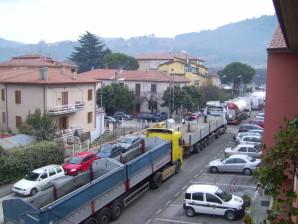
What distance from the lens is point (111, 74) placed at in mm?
68062

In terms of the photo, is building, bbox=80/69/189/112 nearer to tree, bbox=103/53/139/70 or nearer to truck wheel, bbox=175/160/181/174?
tree, bbox=103/53/139/70

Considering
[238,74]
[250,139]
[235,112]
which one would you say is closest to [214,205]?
[250,139]

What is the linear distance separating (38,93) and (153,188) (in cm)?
1669

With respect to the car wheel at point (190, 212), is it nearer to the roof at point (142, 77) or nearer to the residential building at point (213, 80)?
the roof at point (142, 77)

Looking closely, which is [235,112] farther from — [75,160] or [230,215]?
[230,215]

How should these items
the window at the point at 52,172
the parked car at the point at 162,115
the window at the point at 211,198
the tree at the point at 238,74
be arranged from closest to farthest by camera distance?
the window at the point at 211,198 < the window at the point at 52,172 < the parked car at the point at 162,115 < the tree at the point at 238,74

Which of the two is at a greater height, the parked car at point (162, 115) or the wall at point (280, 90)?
the wall at point (280, 90)

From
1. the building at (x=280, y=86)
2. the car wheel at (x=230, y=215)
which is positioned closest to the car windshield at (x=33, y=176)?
the car wheel at (x=230, y=215)

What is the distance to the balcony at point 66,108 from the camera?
35591 mm

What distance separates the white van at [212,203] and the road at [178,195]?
33cm

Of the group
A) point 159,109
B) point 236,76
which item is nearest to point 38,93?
point 159,109

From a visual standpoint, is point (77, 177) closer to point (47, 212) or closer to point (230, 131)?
point (47, 212)

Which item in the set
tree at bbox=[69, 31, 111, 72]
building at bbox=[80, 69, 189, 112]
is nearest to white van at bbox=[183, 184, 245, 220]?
building at bbox=[80, 69, 189, 112]

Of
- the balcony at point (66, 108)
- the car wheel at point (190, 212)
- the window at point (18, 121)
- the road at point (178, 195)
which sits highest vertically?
the balcony at point (66, 108)
